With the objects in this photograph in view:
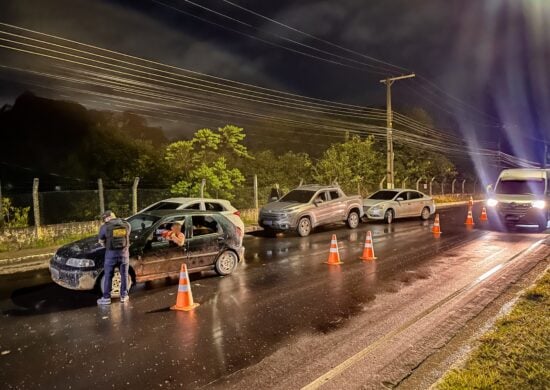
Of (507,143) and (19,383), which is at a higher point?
(507,143)

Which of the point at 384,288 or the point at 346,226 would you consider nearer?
the point at 384,288

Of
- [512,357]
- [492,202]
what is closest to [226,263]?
[512,357]

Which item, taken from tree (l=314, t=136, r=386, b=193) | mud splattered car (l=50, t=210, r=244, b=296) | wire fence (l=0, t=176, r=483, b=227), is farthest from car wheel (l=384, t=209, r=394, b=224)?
mud splattered car (l=50, t=210, r=244, b=296)

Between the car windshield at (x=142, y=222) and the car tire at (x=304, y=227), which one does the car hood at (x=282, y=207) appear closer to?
the car tire at (x=304, y=227)

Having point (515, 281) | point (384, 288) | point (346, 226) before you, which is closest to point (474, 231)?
point (346, 226)

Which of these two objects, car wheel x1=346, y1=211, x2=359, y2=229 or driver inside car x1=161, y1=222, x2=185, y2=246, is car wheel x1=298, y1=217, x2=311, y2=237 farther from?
driver inside car x1=161, y1=222, x2=185, y2=246

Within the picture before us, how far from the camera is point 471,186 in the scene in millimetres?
48031

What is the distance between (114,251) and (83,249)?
0.82m

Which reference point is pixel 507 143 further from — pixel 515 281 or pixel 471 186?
pixel 515 281

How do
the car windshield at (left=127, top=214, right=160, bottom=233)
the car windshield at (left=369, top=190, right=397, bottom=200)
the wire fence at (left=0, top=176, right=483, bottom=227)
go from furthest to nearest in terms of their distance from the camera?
the car windshield at (left=369, top=190, right=397, bottom=200) < the wire fence at (left=0, top=176, right=483, bottom=227) < the car windshield at (left=127, top=214, right=160, bottom=233)

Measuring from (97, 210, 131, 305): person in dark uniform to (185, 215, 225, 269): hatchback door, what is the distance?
5.02 feet

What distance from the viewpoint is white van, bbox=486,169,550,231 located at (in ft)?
53.3

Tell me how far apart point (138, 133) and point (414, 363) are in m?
27.4

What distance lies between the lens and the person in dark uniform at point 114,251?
731 cm
